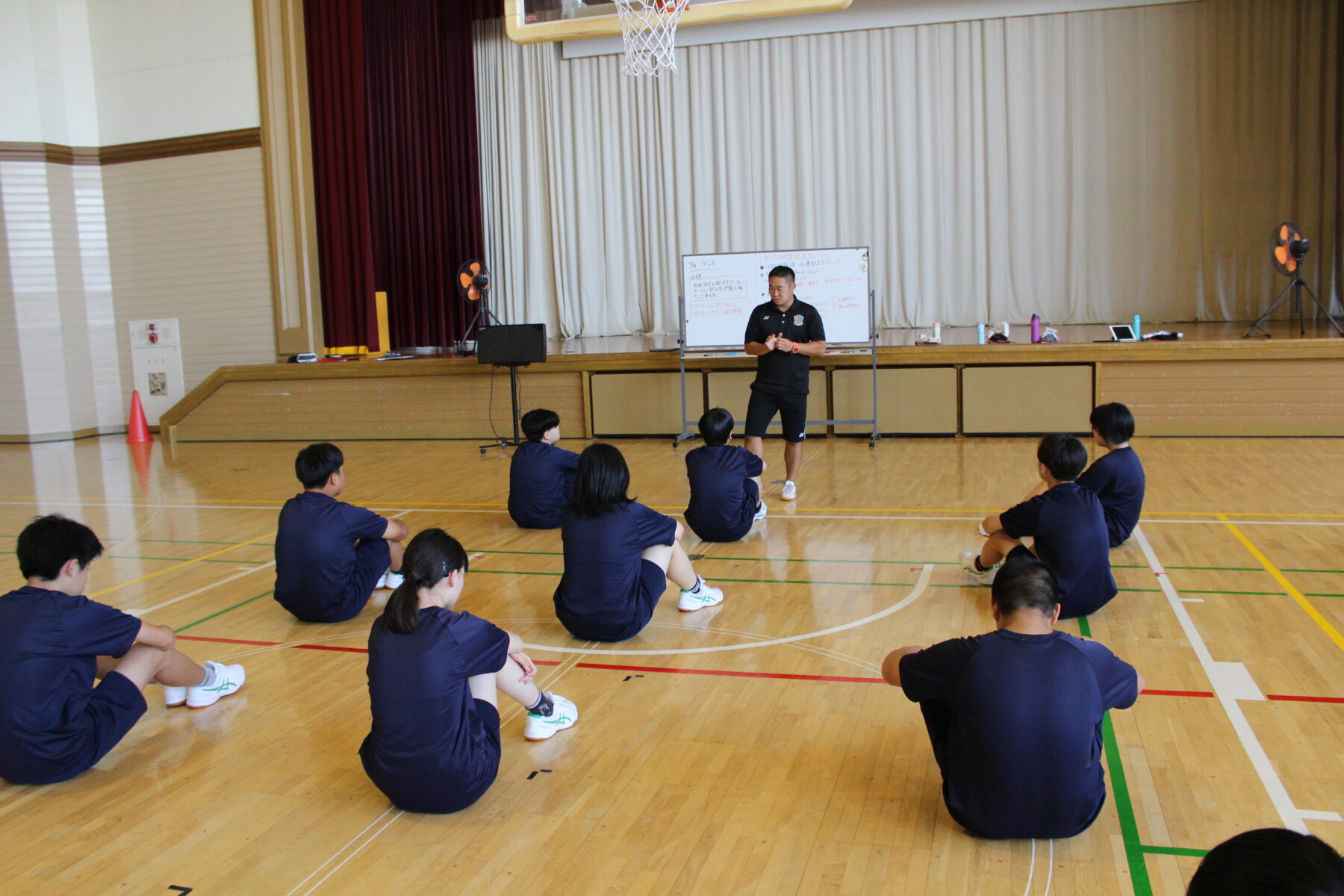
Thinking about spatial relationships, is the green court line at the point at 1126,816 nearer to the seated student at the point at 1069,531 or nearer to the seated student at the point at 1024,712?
the seated student at the point at 1024,712

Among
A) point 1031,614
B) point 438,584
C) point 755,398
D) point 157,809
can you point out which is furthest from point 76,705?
point 755,398

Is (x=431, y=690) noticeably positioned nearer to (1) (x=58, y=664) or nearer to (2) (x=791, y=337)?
(1) (x=58, y=664)

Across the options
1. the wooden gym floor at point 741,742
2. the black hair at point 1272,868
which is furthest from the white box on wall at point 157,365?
the black hair at point 1272,868

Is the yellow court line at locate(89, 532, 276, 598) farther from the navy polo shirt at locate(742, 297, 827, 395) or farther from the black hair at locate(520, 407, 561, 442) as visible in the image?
the navy polo shirt at locate(742, 297, 827, 395)

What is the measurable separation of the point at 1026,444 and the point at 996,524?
4367 millimetres

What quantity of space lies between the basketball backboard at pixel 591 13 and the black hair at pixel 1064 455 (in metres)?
6.16

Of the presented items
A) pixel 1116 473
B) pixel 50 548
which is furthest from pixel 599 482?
pixel 1116 473

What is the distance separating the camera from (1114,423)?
475cm

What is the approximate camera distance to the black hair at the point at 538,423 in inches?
228

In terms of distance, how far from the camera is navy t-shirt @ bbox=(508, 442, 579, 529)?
611cm

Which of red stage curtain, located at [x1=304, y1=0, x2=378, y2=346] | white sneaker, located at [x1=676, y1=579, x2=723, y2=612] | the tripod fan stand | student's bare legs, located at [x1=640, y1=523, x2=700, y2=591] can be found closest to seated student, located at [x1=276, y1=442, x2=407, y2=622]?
student's bare legs, located at [x1=640, y1=523, x2=700, y2=591]

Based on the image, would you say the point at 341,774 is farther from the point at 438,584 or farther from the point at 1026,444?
the point at 1026,444

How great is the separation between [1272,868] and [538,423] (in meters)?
5.04

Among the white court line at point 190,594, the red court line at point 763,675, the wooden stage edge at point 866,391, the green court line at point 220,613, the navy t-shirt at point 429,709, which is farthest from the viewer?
the wooden stage edge at point 866,391
